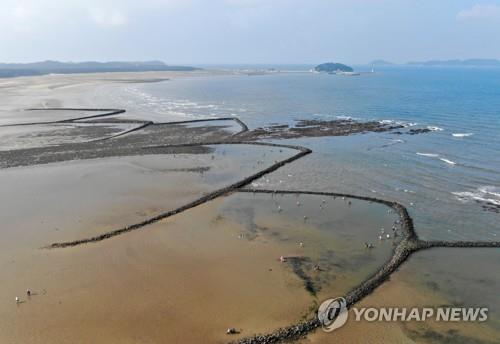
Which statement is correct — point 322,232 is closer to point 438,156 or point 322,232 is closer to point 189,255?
point 189,255

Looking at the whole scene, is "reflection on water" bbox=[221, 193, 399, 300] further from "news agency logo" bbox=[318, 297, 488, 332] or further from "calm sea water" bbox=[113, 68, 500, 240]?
"calm sea water" bbox=[113, 68, 500, 240]

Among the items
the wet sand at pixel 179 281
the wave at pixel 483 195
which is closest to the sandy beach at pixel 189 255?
the wet sand at pixel 179 281

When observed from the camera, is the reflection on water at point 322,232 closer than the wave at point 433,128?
Yes

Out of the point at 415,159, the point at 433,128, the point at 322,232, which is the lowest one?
the point at 322,232

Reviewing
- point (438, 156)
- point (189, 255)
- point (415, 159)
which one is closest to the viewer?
point (189, 255)

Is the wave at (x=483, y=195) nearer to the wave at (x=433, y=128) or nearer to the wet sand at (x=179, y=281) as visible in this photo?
the wet sand at (x=179, y=281)

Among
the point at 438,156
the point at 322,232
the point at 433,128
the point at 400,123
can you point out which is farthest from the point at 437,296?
the point at 400,123

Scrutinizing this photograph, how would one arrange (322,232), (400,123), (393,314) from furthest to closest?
(400,123), (322,232), (393,314)
